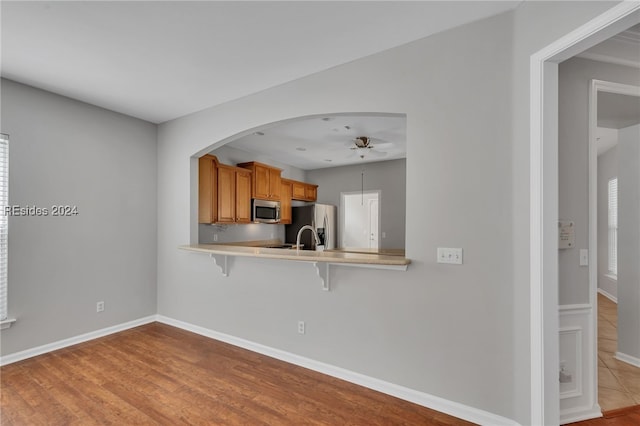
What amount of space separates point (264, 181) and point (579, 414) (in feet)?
15.9

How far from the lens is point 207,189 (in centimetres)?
437

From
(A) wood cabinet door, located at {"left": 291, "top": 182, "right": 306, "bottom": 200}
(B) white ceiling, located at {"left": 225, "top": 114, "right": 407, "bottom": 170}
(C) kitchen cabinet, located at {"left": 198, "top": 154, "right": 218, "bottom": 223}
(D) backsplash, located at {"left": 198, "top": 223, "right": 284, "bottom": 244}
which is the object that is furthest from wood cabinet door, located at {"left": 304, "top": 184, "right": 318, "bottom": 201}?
(C) kitchen cabinet, located at {"left": 198, "top": 154, "right": 218, "bottom": 223}

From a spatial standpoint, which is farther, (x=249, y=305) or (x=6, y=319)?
(x=249, y=305)

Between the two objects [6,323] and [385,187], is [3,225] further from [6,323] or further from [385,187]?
[385,187]

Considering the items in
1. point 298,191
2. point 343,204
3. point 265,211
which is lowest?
point 265,211

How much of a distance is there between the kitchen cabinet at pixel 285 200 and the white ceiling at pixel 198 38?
3.08 metres

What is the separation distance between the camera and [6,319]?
2973 mm

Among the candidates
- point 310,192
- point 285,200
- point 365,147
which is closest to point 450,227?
point 365,147

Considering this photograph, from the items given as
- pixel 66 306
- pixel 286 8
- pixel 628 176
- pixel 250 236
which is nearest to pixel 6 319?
pixel 66 306

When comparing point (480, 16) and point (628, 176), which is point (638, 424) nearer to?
point (628, 176)

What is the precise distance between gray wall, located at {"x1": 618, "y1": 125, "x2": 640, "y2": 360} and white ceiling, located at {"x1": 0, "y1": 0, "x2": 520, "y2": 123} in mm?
2305

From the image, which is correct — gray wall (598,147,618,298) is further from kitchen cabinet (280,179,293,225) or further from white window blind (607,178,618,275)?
kitchen cabinet (280,179,293,225)

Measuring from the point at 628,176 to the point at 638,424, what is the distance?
7.38 ft

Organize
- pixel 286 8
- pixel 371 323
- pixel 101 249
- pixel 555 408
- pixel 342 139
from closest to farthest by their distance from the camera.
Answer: pixel 555 408 < pixel 286 8 < pixel 371 323 < pixel 101 249 < pixel 342 139
